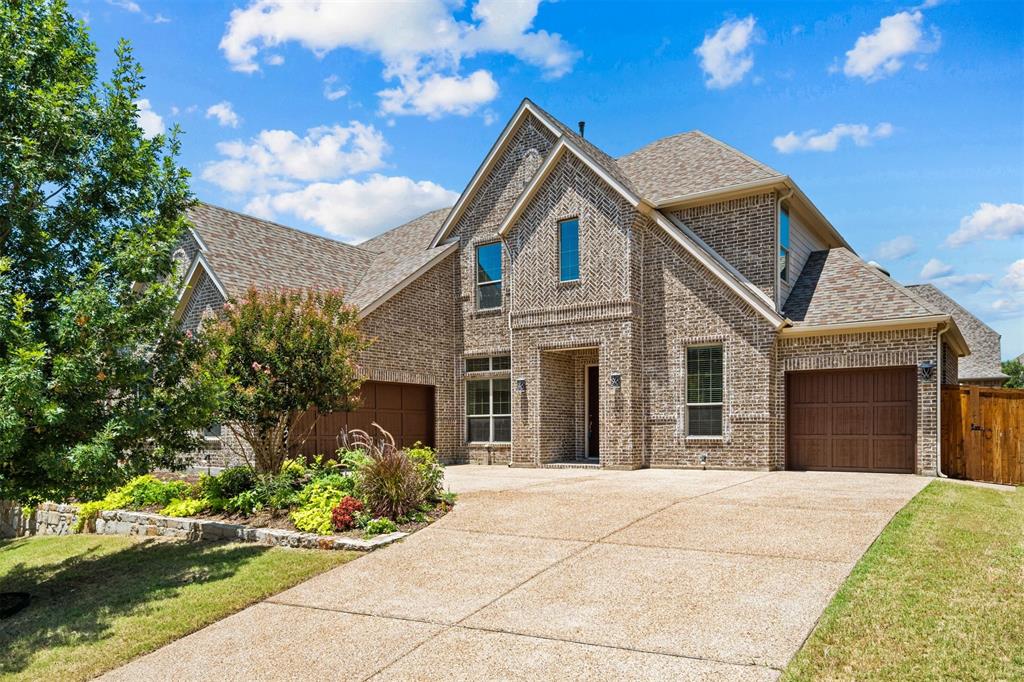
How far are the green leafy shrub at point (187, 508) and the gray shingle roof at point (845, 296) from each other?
12.1 meters

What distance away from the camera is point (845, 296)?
16.0 metres

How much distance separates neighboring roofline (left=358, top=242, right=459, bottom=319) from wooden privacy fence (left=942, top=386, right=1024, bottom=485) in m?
12.5

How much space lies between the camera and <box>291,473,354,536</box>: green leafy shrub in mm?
9492

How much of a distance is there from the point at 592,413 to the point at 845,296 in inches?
266

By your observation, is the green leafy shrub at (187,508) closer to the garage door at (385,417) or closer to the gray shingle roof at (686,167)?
the garage door at (385,417)

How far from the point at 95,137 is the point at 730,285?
12261 mm

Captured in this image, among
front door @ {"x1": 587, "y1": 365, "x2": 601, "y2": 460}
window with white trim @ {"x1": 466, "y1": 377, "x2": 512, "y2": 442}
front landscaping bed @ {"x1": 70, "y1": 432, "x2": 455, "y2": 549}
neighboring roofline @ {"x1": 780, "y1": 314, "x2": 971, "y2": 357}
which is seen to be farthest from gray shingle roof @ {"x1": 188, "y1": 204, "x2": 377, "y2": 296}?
neighboring roofline @ {"x1": 780, "y1": 314, "x2": 971, "y2": 357}

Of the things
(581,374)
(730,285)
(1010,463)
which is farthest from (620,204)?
(1010,463)

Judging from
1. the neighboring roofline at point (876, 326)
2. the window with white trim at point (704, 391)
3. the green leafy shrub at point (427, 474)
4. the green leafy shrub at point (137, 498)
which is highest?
the neighboring roofline at point (876, 326)

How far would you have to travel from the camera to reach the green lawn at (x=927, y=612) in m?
4.73

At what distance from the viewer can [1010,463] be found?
14281 millimetres

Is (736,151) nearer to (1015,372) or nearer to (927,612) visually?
(927,612)

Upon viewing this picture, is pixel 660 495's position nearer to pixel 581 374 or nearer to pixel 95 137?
pixel 581 374

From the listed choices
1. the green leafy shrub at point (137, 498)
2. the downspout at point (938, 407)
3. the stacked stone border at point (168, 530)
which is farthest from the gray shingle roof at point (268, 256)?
the downspout at point (938, 407)
